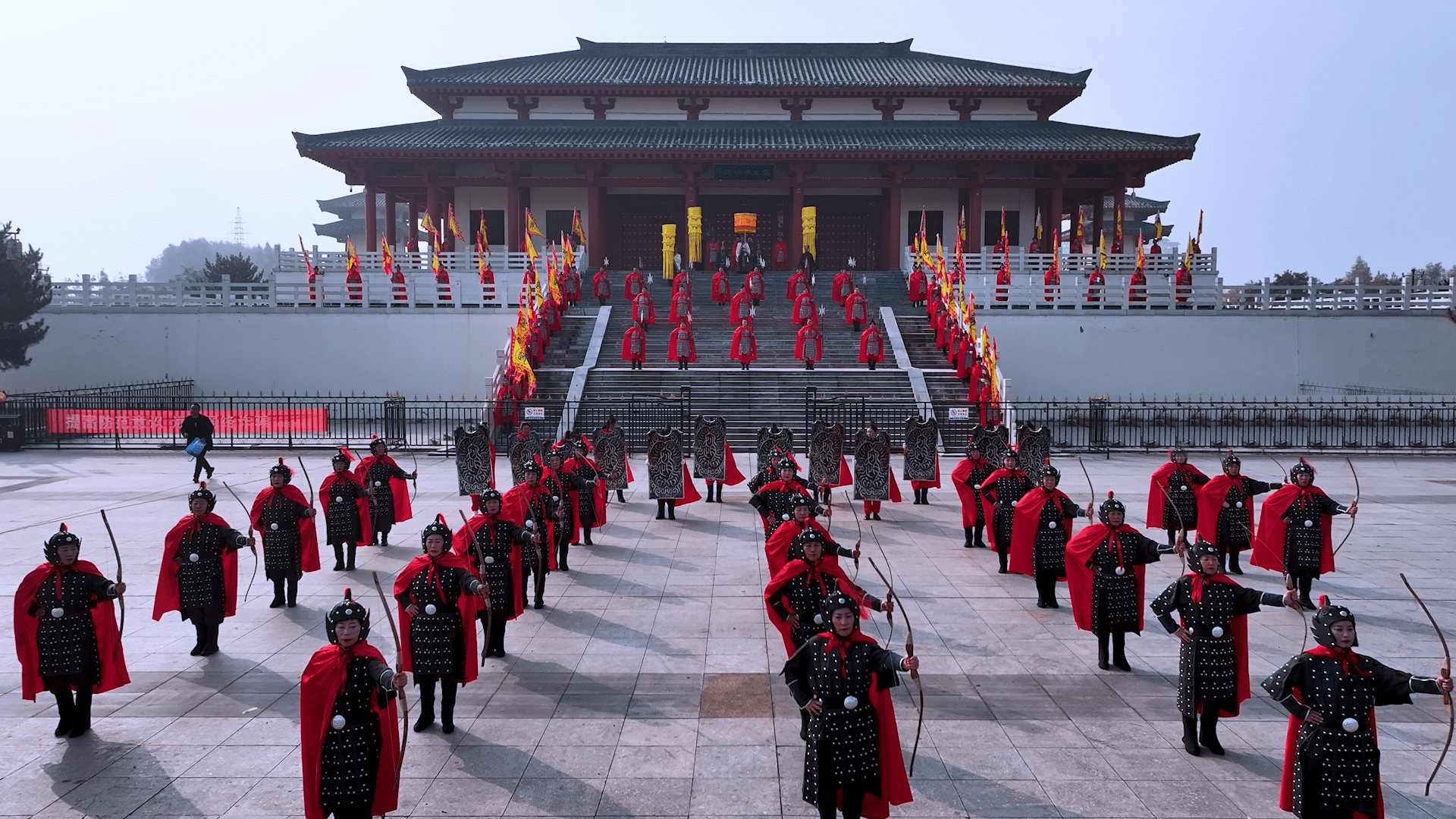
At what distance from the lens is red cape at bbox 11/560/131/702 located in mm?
6137

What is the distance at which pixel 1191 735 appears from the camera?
5875 millimetres

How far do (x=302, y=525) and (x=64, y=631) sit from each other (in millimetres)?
3135

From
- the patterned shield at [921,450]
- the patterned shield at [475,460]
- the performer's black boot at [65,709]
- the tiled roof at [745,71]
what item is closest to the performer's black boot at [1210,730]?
the performer's black boot at [65,709]

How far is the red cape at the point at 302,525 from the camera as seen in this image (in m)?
9.13

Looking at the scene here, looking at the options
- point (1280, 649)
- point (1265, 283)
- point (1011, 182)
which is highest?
point (1011, 182)

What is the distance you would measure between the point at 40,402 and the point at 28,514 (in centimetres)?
1098

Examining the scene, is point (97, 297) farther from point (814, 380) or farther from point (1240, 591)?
point (1240, 591)

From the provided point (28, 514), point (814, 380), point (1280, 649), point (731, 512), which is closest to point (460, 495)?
point (731, 512)

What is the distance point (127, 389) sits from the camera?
80.9 ft

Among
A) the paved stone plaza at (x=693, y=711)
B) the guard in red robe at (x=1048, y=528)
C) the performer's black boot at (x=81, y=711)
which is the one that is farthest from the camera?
the guard in red robe at (x=1048, y=528)

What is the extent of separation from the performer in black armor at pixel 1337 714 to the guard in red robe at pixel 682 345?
733 inches

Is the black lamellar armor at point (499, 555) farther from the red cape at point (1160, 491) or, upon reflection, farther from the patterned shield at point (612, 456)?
the red cape at point (1160, 491)

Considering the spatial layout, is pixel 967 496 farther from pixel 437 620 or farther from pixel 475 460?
pixel 437 620

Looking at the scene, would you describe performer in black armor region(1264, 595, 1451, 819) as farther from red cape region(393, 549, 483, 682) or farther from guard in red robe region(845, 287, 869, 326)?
guard in red robe region(845, 287, 869, 326)
